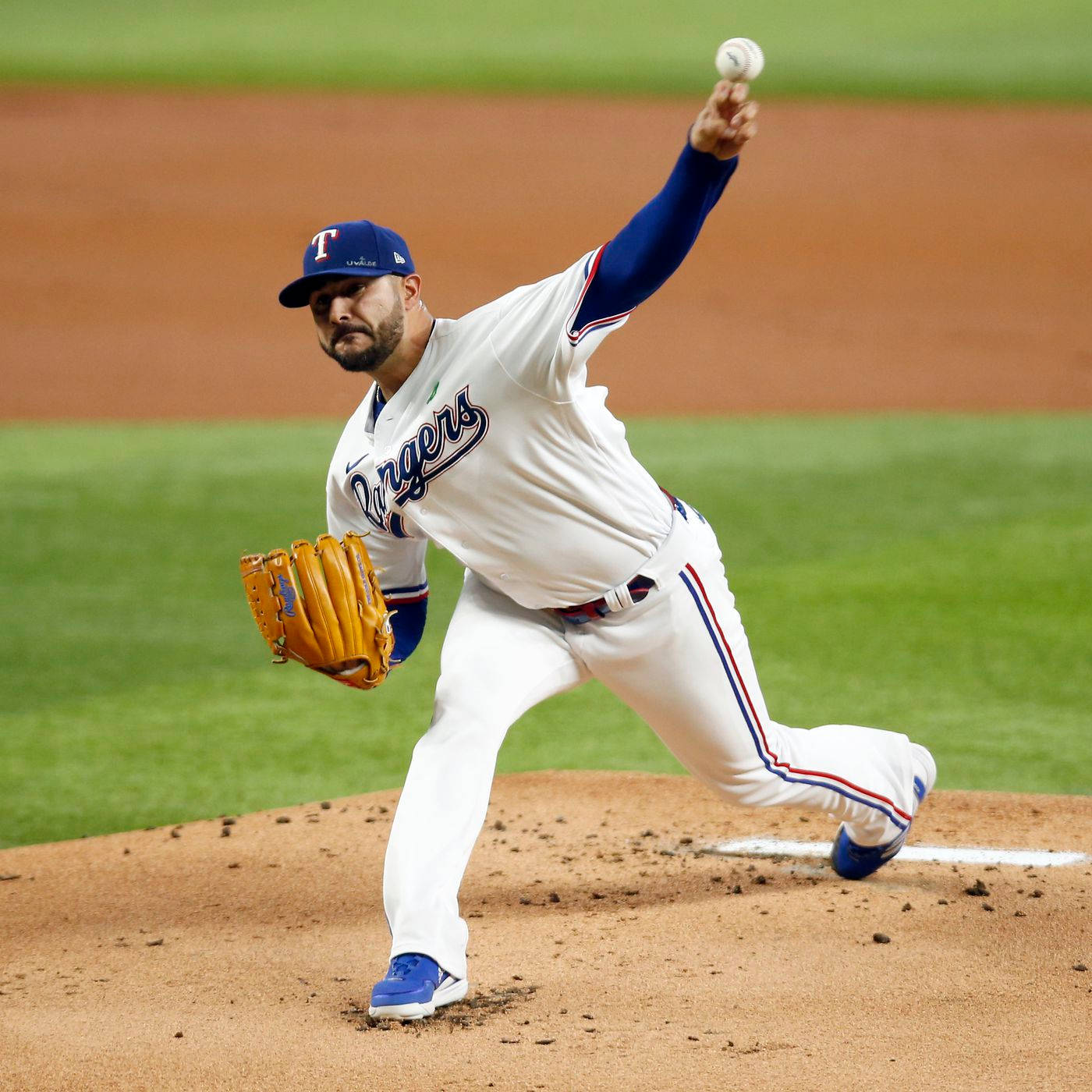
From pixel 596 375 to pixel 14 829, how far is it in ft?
27.4

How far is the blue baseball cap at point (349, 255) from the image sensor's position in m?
3.45

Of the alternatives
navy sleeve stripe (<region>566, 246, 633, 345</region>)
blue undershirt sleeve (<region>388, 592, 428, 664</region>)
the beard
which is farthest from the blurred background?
navy sleeve stripe (<region>566, 246, 633, 345</region>)

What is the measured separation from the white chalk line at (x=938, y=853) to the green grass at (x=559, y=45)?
17998mm

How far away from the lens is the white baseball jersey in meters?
3.30

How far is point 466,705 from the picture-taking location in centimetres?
341

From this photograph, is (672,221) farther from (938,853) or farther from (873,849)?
(938,853)

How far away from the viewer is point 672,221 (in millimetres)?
3025

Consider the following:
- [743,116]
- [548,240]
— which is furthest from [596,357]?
[743,116]

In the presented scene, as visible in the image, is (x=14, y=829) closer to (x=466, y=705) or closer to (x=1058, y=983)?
(x=466, y=705)

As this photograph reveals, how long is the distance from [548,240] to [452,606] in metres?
9.85

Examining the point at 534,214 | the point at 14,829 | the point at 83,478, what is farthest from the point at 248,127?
the point at 14,829

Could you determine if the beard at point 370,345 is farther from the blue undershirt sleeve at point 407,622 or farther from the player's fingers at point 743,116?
the player's fingers at point 743,116

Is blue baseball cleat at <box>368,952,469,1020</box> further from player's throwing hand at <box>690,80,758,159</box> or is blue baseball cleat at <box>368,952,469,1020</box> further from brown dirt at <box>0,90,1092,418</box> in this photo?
brown dirt at <box>0,90,1092,418</box>

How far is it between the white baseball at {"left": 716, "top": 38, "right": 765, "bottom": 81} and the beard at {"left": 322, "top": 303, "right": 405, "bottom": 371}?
96cm
